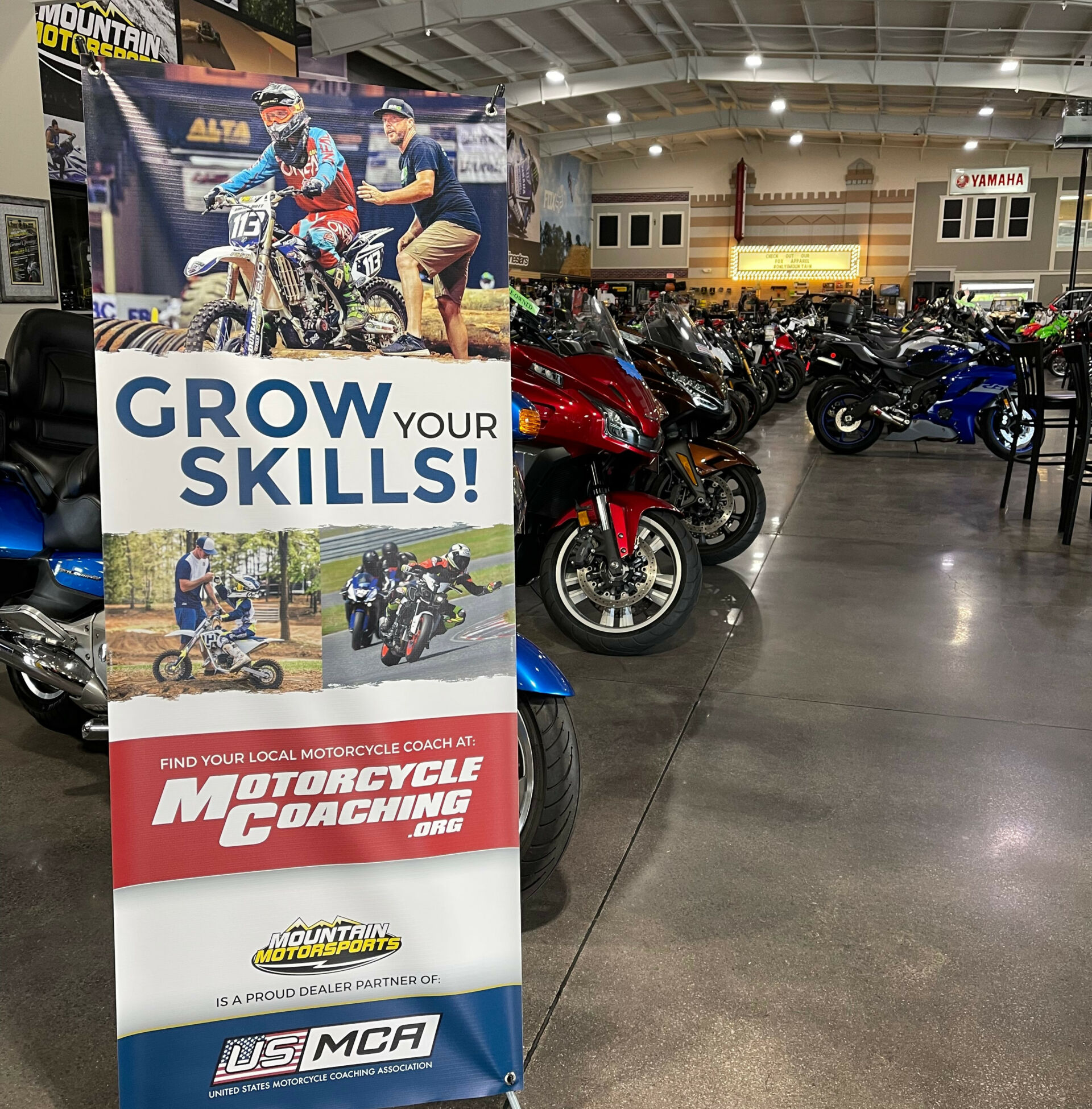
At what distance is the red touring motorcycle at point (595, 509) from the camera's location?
3580mm

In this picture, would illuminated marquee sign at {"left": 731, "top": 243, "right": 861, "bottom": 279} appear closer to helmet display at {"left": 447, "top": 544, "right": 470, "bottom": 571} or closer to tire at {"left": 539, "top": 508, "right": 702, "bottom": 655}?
tire at {"left": 539, "top": 508, "right": 702, "bottom": 655}

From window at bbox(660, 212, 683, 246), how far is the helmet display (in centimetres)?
2970

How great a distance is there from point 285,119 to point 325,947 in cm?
115

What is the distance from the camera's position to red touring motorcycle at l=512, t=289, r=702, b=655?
3.58 meters

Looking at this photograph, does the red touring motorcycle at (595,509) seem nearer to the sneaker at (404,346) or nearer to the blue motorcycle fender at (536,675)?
the blue motorcycle fender at (536,675)

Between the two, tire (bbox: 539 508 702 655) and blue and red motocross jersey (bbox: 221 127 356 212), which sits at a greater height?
blue and red motocross jersey (bbox: 221 127 356 212)

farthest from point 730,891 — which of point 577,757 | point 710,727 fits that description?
point 710,727

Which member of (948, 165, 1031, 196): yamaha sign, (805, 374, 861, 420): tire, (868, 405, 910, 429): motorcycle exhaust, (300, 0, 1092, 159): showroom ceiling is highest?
(300, 0, 1092, 159): showroom ceiling

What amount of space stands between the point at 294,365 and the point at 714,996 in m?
1.40

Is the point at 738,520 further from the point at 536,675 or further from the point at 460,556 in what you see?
the point at 460,556

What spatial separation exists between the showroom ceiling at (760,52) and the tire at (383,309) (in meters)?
12.7

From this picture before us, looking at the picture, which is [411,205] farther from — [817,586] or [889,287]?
[889,287]

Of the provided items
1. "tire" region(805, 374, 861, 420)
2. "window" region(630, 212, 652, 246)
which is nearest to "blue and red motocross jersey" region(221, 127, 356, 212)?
"tire" region(805, 374, 861, 420)

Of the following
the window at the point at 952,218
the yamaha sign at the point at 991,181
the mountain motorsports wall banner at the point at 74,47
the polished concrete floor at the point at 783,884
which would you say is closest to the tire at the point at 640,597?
the polished concrete floor at the point at 783,884
